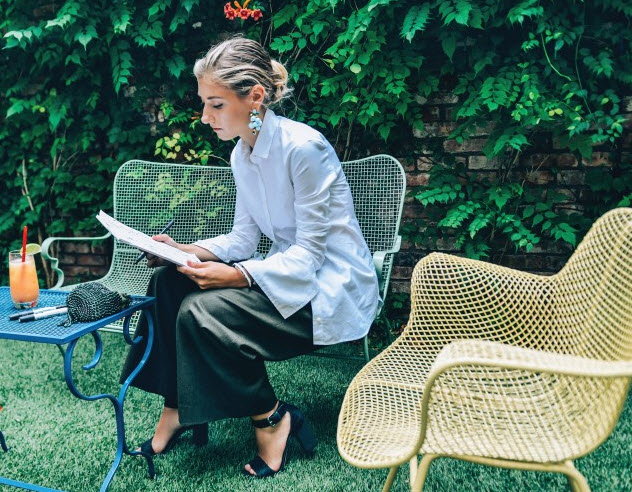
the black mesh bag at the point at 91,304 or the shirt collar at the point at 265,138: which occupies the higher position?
the shirt collar at the point at 265,138

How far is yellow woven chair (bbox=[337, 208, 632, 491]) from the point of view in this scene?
963 mm

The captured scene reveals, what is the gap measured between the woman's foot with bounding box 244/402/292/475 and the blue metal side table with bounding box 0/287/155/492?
1.22 feet

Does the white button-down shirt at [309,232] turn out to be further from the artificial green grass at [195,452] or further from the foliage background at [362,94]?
the foliage background at [362,94]

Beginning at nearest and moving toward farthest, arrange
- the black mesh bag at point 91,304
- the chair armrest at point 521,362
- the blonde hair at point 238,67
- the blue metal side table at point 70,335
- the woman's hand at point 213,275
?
the chair armrest at point 521,362 < the blue metal side table at point 70,335 < the black mesh bag at point 91,304 < the woman's hand at point 213,275 < the blonde hair at point 238,67

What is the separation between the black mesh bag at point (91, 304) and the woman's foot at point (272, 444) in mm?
619

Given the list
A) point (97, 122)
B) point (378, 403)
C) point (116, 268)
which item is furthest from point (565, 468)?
point (97, 122)

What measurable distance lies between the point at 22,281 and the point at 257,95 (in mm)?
980

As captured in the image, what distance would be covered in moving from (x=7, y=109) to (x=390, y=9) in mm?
2587

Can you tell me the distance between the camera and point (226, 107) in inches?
72.4

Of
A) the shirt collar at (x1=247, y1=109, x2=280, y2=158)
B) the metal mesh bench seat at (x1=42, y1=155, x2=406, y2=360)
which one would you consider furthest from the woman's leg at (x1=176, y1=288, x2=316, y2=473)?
the metal mesh bench seat at (x1=42, y1=155, x2=406, y2=360)

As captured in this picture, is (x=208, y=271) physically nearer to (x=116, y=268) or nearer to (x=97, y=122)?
(x=116, y=268)

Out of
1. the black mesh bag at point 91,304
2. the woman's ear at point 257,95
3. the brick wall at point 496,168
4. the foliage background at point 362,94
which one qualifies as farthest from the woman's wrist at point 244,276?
the brick wall at point 496,168

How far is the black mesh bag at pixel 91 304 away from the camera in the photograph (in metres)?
1.57

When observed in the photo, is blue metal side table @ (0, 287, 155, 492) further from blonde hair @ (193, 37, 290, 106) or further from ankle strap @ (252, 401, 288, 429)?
blonde hair @ (193, 37, 290, 106)
